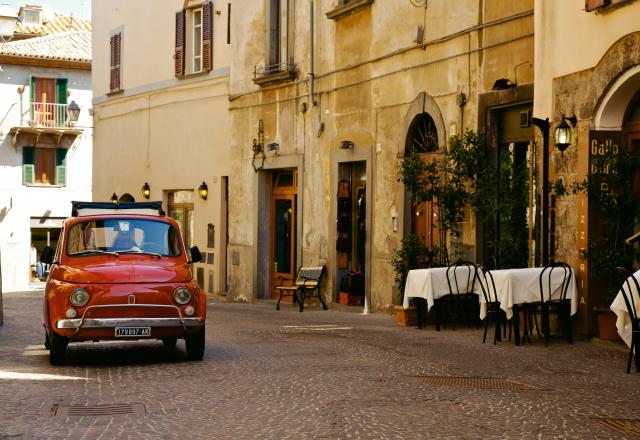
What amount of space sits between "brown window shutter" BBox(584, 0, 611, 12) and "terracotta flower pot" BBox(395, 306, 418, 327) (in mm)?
5099

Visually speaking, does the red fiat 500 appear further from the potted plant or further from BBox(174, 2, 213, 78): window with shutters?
BBox(174, 2, 213, 78): window with shutters

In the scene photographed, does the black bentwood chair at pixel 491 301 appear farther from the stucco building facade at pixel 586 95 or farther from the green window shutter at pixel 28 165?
the green window shutter at pixel 28 165

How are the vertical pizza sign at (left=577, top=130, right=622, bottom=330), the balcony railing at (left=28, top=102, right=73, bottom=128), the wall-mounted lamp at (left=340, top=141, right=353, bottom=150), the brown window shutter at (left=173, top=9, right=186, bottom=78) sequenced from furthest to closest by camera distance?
the balcony railing at (left=28, top=102, right=73, bottom=128)
the brown window shutter at (left=173, top=9, right=186, bottom=78)
the wall-mounted lamp at (left=340, top=141, right=353, bottom=150)
the vertical pizza sign at (left=577, top=130, right=622, bottom=330)

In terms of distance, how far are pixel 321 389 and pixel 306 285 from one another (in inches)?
483

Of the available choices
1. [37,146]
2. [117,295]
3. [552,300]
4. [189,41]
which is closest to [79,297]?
[117,295]

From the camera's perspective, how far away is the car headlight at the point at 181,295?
12141mm

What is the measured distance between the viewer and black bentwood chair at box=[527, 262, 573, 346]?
13.7 metres

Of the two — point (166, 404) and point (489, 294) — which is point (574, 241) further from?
point (166, 404)

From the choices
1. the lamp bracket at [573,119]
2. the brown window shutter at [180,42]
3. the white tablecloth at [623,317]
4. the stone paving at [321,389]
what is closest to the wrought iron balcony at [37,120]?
the brown window shutter at [180,42]

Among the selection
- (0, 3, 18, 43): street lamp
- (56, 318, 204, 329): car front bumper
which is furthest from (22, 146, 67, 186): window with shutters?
(56, 318, 204, 329): car front bumper

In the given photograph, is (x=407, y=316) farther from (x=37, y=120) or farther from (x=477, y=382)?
(x=37, y=120)

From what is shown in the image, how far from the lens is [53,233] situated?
53.1 meters

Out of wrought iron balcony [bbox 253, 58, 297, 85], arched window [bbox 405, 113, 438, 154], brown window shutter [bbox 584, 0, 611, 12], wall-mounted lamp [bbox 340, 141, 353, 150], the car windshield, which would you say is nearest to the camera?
the car windshield

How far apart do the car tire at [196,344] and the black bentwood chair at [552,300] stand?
3964 millimetres
